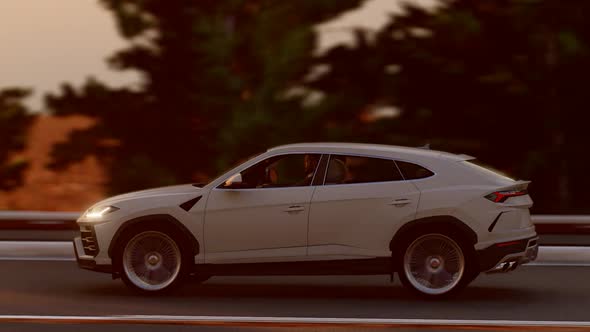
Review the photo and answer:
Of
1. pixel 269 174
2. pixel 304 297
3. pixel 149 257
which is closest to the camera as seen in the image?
pixel 304 297

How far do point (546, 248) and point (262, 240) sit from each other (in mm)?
4459

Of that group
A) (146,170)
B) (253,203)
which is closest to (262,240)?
(253,203)

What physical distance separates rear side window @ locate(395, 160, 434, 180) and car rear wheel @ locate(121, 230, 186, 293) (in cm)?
217

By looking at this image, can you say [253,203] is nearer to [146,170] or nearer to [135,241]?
[135,241]

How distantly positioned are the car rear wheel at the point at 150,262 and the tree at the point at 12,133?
76.5 feet

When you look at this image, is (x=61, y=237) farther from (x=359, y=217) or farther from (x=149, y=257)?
(x=359, y=217)

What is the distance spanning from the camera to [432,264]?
420 inches

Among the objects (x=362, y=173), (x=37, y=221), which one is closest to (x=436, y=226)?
(x=362, y=173)

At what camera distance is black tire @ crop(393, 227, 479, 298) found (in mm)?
10539

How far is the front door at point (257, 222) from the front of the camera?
10.7m

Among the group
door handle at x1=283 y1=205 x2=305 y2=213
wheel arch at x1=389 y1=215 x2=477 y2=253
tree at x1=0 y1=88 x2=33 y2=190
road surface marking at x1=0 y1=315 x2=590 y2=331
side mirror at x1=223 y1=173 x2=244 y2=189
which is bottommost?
road surface marking at x1=0 y1=315 x2=590 y2=331

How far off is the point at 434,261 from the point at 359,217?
30.7 inches

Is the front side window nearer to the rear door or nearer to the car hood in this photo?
the rear door

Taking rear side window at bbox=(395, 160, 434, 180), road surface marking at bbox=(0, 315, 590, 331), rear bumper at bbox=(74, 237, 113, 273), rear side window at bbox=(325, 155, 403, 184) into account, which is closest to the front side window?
rear side window at bbox=(325, 155, 403, 184)
